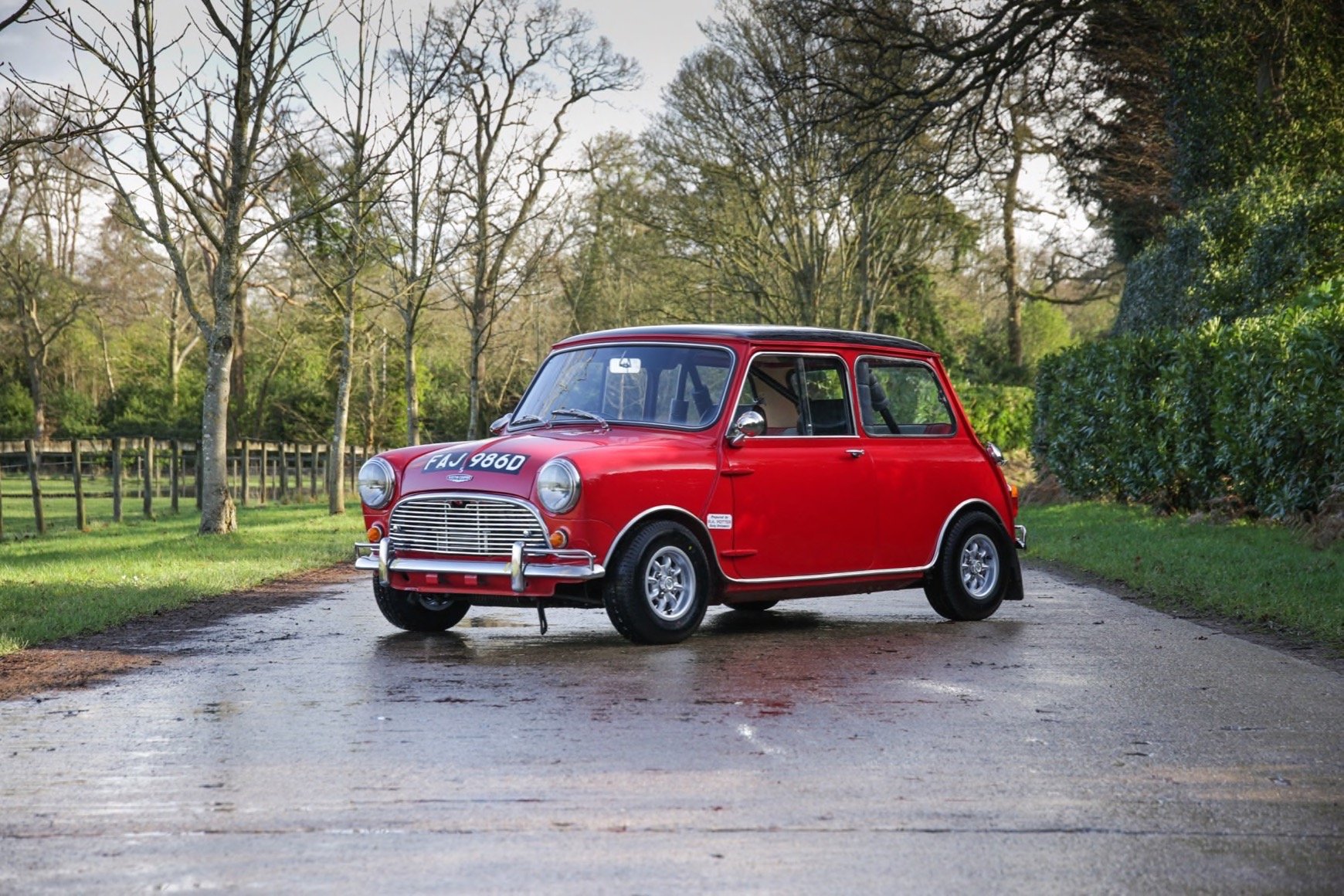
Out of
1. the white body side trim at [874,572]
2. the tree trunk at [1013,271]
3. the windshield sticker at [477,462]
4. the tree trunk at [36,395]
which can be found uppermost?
the tree trunk at [1013,271]

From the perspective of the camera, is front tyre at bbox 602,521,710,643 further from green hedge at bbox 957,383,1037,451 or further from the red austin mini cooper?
green hedge at bbox 957,383,1037,451

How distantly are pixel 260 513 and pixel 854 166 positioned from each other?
1392 cm

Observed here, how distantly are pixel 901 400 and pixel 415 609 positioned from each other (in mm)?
3702

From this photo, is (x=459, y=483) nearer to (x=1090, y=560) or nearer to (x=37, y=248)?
(x=1090, y=560)

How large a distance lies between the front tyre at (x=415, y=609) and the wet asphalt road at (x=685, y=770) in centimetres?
74

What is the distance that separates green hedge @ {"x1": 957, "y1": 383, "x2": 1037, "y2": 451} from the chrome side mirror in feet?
120

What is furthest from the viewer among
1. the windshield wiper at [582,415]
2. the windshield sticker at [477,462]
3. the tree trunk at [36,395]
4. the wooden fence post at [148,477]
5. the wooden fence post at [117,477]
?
the tree trunk at [36,395]

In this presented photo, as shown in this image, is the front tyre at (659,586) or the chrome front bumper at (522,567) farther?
the front tyre at (659,586)

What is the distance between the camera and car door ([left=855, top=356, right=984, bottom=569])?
11.2m

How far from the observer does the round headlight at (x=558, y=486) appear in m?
9.37

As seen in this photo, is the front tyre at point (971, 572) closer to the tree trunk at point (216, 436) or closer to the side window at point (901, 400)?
the side window at point (901, 400)

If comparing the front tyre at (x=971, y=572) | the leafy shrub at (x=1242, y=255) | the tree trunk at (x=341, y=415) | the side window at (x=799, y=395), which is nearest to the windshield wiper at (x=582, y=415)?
the side window at (x=799, y=395)

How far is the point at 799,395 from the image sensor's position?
36.2ft

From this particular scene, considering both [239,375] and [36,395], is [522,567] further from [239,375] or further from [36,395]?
[36,395]
